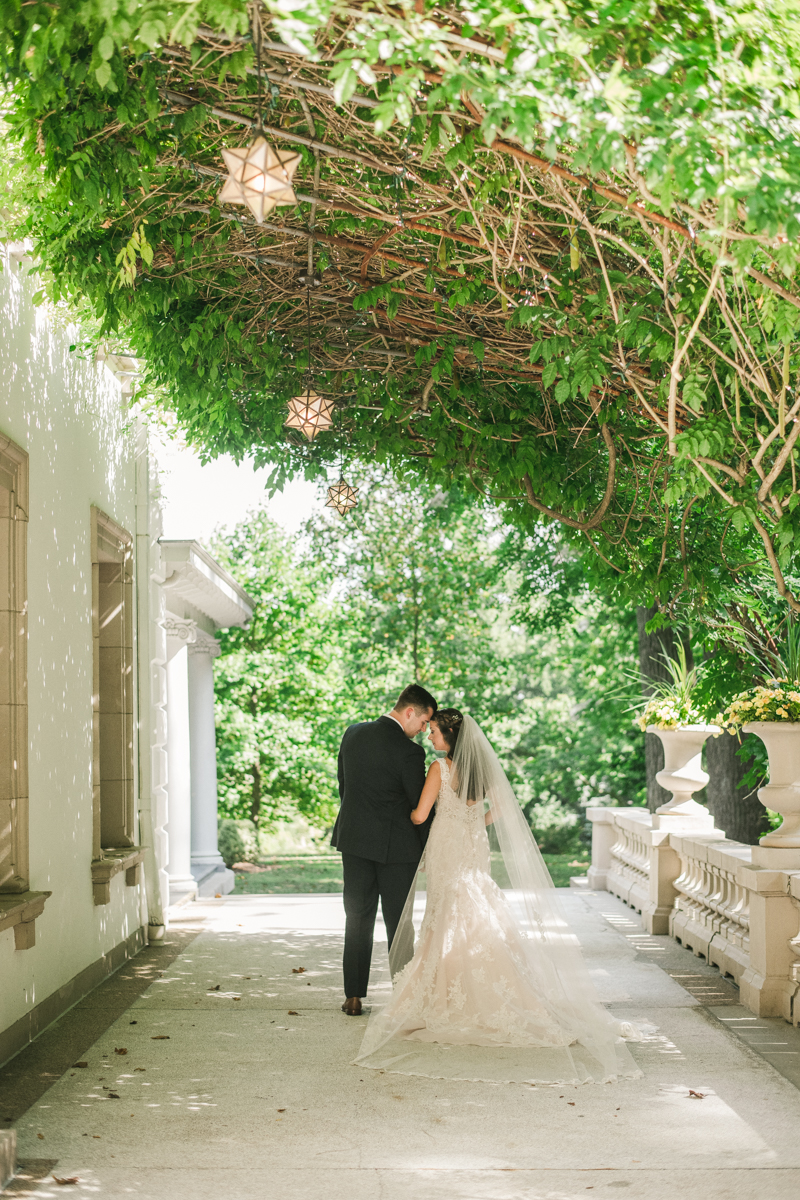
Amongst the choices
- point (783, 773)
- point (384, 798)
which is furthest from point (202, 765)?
point (783, 773)

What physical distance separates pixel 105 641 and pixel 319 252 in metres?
4.70

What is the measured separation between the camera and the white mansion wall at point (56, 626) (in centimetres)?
620

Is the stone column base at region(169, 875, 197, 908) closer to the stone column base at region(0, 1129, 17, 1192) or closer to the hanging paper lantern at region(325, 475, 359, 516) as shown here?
the hanging paper lantern at region(325, 475, 359, 516)

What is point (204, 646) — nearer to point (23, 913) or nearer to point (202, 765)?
point (202, 765)

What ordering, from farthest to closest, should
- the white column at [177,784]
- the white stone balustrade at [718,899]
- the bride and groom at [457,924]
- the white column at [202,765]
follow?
the white column at [202,765] < the white column at [177,784] < the white stone balustrade at [718,899] < the bride and groom at [457,924]

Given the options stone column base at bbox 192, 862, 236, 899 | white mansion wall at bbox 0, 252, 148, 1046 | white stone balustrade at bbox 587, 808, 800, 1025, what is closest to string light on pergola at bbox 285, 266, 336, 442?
white mansion wall at bbox 0, 252, 148, 1046

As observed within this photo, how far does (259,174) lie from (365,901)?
431 centimetres

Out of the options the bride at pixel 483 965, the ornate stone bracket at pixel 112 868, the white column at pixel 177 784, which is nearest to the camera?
the bride at pixel 483 965

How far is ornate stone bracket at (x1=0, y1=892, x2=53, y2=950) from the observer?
5594mm

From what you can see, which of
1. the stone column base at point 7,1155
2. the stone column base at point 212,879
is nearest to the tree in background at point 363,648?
the stone column base at point 212,879

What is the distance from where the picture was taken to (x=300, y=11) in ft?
10.0

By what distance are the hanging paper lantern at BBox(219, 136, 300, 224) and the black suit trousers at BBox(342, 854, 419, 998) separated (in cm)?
398

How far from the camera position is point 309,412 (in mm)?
6891

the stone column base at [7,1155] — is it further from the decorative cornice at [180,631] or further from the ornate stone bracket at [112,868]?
the decorative cornice at [180,631]
